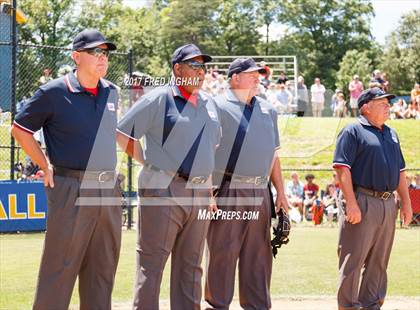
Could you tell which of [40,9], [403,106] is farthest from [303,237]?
[40,9]

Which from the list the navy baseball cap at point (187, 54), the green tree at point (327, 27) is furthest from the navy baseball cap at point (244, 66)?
the green tree at point (327, 27)

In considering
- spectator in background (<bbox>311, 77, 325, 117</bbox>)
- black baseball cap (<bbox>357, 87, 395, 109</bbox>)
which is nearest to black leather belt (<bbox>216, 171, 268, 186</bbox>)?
black baseball cap (<bbox>357, 87, 395, 109</bbox>)

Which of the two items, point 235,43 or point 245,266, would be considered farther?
point 235,43

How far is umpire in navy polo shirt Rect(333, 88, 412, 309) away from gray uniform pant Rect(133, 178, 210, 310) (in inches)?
69.0

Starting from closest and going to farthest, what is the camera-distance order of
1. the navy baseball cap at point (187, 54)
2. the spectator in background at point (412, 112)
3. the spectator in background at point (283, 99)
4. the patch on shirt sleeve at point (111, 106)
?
the patch on shirt sleeve at point (111, 106) < the navy baseball cap at point (187, 54) < the spectator in background at point (283, 99) < the spectator in background at point (412, 112)

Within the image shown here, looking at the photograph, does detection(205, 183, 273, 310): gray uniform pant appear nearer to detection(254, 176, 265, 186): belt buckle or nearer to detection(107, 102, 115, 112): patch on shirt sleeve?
detection(254, 176, 265, 186): belt buckle

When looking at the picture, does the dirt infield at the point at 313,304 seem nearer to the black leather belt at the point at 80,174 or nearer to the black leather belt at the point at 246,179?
the black leather belt at the point at 246,179

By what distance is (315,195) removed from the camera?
20.9 m

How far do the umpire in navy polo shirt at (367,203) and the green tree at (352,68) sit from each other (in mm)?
52655

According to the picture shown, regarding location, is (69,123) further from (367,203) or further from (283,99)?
(283,99)

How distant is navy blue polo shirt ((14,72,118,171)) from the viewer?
6074 mm

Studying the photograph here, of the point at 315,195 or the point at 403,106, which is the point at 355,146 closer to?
the point at 315,195

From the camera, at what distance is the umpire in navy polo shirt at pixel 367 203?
7957 millimetres

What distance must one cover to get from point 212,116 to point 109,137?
1124 mm
